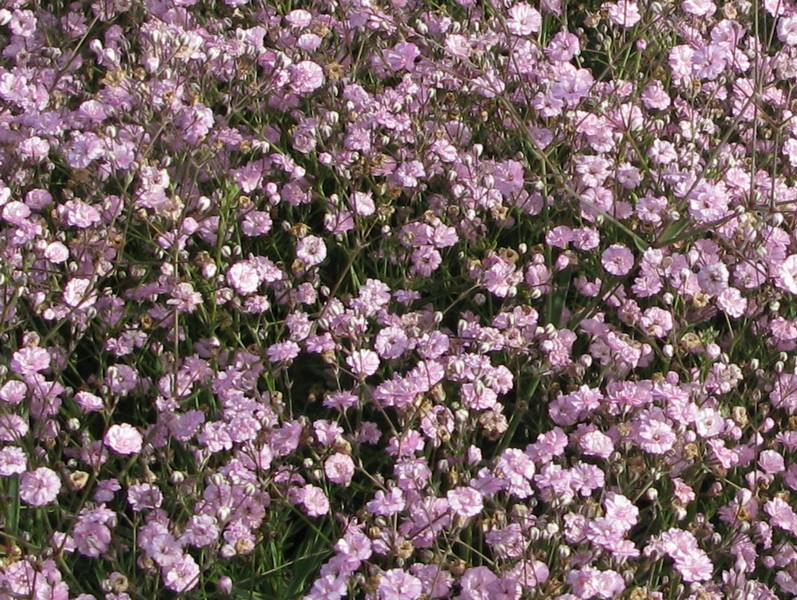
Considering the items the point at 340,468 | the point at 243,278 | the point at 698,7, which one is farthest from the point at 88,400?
the point at 698,7

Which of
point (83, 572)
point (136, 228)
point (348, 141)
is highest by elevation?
point (348, 141)

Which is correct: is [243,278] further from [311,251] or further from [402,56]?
[402,56]

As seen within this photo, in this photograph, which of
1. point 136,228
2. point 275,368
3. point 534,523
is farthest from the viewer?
point 136,228

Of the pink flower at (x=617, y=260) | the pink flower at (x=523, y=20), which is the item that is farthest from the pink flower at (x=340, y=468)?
the pink flower at (x=523, y=20)

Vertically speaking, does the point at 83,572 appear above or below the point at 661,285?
below

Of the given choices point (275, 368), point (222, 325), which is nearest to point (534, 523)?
point (275, 368)

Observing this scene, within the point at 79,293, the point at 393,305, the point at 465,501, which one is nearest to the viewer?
the point at 465,501

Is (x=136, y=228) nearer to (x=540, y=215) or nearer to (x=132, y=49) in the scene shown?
→ (x=132, y=49)
